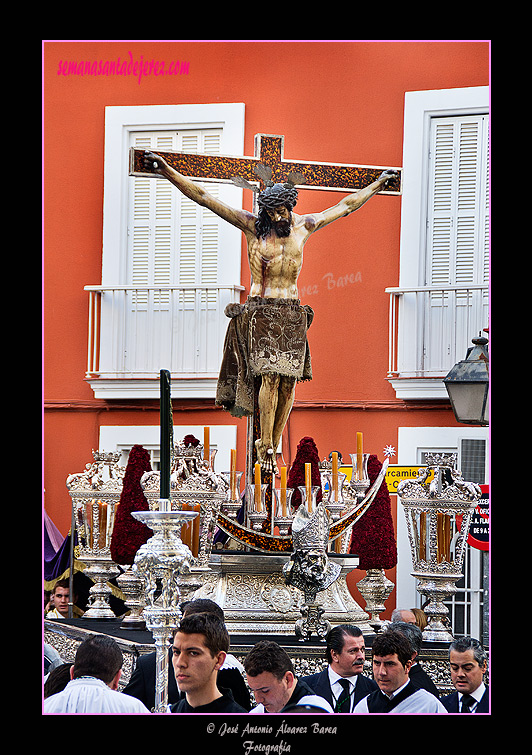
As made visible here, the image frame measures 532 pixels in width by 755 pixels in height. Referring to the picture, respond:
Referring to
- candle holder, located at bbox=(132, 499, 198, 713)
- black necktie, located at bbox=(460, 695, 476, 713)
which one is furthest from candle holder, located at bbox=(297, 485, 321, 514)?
candle holder, located at bbox=(132, 499, 198, 713)

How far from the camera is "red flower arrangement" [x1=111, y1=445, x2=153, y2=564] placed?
19.1 feet

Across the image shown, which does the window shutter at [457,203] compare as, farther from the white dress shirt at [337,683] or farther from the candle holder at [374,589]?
the white dress shirt at [337,683]

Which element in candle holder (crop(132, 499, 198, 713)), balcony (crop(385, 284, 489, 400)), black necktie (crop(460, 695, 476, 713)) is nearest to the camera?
candle holder (crop(132, 499, 198, 713))

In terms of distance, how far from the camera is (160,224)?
23.2 ft

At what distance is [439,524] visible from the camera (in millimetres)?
5504

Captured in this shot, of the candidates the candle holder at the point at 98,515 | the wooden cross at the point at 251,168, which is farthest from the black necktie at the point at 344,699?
the candle holder at the point at 98,515

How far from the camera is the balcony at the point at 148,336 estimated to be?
6832 millimetres

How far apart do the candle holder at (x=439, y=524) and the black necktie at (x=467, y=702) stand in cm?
140

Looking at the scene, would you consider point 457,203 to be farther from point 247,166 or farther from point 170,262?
point 170,262

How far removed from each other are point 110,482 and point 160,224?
5.30ft

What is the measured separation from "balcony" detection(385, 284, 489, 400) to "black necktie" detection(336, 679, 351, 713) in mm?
2841

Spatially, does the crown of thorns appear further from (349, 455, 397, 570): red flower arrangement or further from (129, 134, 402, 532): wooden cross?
(349, 455, 397, 570): red flower arrangement

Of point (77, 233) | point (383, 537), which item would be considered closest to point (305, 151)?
point (77, 233)

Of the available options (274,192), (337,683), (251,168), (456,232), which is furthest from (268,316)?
(337,683)
